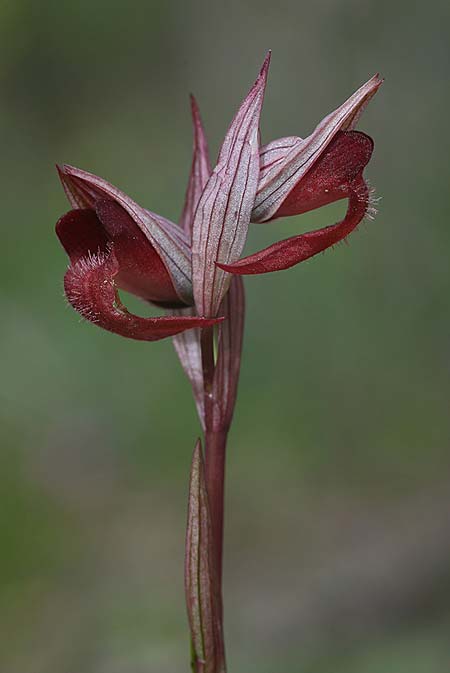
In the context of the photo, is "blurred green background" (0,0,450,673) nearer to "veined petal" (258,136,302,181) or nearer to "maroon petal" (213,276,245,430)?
"maroon petal" (213,276,245,430)

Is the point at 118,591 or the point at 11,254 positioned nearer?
the point at 118,591

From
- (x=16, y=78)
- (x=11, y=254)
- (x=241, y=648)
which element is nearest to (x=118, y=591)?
(x=241, y=648)

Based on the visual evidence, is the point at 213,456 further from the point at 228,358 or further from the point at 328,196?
the point at 328,196

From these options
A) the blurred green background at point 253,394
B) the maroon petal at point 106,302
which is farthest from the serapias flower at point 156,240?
the blurred green background at point 253,394

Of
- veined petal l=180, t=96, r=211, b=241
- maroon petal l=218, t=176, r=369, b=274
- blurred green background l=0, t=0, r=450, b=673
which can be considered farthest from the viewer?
blurred green background l=0, t=0, r=450, b=673

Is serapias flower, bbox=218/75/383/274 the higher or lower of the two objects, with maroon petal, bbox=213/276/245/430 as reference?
higher

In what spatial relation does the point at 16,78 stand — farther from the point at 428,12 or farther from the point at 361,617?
the point at 361,617

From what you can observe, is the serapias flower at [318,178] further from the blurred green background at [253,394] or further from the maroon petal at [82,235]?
the blurred green background at [253,394]

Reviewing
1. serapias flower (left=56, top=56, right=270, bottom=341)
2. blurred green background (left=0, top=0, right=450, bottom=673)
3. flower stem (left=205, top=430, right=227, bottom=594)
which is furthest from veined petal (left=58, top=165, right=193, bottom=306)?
blurred green background (left=0, top=0, right=450, bottom=673)
